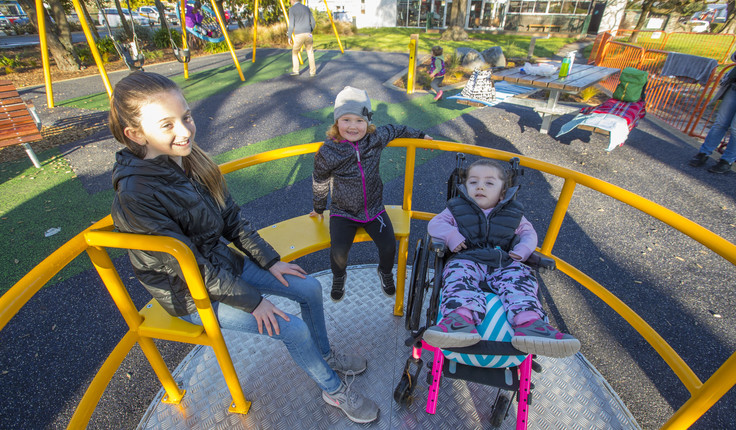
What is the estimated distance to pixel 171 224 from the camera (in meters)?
1.42

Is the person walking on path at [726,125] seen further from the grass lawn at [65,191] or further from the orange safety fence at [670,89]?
the grass lawn at [65,191]

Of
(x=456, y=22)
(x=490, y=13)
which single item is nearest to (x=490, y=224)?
(x=456, y=22)

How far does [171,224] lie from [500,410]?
6.25 feet

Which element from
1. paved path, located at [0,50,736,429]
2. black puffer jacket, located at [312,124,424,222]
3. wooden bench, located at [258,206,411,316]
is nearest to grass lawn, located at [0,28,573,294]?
paved path, located at [0,50,736,429]

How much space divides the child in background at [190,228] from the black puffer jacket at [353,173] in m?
0.67

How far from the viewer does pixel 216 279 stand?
5.02ft

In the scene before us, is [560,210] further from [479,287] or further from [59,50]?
[59,50]

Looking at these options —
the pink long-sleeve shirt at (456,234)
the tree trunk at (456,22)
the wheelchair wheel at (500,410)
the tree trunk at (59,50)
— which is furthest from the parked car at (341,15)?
the wheelchair wheel at (500,410)

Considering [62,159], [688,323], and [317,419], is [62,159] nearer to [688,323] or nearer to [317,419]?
[317,419]

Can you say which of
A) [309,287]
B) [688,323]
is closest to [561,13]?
[688,323]

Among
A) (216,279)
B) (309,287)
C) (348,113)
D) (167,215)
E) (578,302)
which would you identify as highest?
(348,113)

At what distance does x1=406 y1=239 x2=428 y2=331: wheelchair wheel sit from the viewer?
1.75 metres

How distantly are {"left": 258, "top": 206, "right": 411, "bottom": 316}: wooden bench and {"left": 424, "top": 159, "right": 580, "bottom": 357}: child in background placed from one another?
1.49ft

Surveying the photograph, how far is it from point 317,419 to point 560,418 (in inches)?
54.5
